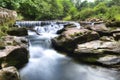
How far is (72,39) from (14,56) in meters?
3.39

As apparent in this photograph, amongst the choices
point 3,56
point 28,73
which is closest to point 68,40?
point 28,73

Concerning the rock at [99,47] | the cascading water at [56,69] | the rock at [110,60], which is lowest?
the cascading water at [56,69]

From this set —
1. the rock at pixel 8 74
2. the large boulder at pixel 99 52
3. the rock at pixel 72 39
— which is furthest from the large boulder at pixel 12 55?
the large boulder at pixel 99 52

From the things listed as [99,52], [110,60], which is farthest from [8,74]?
[99,52]

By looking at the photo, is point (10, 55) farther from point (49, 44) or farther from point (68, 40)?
point (49, 44)

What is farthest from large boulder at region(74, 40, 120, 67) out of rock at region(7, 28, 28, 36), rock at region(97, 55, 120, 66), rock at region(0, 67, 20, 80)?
rock at region(7, 28, 28, 36)

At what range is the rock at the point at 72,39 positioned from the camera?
9.50 m

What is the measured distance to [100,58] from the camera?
26.8 feet

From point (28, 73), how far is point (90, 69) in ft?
8.07

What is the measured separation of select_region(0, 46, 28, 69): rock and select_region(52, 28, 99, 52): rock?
2.43 metres

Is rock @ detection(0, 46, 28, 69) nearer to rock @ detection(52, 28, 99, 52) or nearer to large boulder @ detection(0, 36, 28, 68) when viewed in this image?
large boulder @ detection(0, 36, 28, 68)

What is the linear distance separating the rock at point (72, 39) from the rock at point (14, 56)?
7.96 feet

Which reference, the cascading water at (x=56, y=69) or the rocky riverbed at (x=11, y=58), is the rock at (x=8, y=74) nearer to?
the rocky riverbed at (x=11, y=58)

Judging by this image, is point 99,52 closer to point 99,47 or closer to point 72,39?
point 99,47
